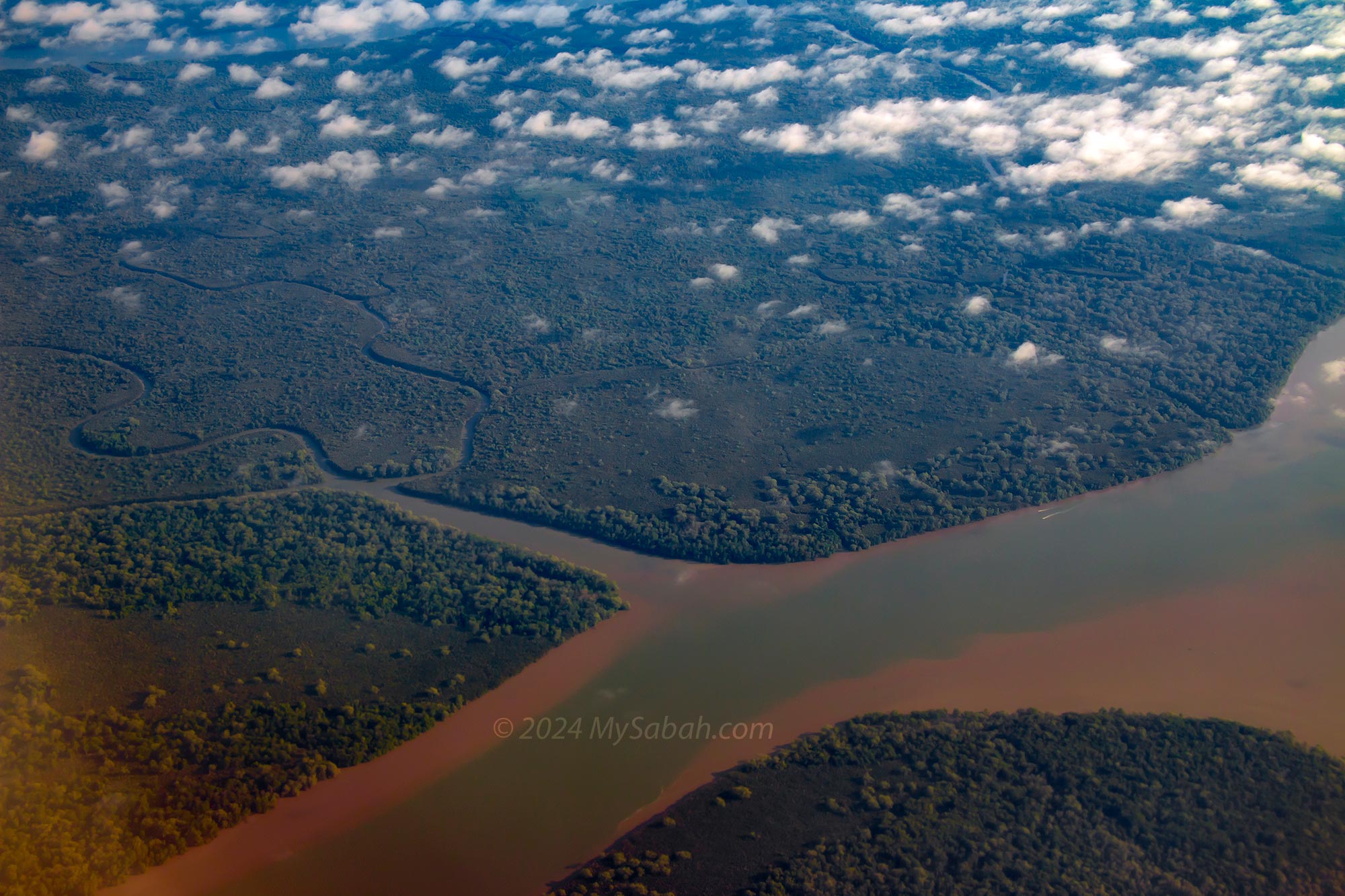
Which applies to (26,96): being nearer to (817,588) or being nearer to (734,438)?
(734,438)

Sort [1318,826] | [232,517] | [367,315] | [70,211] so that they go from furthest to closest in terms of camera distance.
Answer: [70,211] → [367,315] → [232,517] → [1318,826]

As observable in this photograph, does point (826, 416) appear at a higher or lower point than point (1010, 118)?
lower

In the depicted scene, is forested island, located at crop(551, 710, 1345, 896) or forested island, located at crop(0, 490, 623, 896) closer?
forested island, located at crop(551, 710, 1345, 896)

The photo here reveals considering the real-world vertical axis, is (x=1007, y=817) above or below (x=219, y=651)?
above

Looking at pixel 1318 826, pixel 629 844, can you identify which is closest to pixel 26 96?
pixel 629 844

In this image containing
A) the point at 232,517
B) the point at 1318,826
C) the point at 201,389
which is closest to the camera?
the point at 1318,826

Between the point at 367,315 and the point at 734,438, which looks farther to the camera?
the point at 367,315
